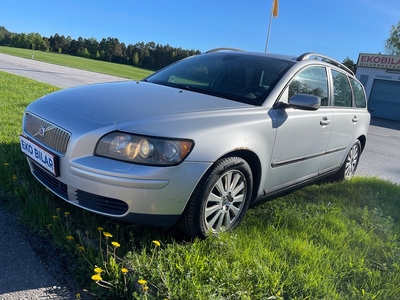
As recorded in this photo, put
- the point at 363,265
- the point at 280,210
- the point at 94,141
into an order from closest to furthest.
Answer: the point at 94,141
the point at 363,265
the point at 280,210

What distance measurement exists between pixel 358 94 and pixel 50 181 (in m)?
4.36

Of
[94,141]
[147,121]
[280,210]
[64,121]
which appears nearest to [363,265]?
[280,210]

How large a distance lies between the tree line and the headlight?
81.3m

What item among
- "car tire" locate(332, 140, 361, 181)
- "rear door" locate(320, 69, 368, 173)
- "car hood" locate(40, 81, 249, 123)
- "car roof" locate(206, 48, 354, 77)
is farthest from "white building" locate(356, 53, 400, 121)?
"car hood" locate(40, 81, 249, 123)

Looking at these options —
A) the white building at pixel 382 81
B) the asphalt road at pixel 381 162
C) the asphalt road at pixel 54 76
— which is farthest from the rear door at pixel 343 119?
the white building at pixel 382 81

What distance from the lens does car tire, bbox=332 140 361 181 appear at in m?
4.89

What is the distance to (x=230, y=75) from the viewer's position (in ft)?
11.9

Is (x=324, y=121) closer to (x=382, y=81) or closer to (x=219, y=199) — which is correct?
(x=219, y=199)

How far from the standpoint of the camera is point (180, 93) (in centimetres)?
317

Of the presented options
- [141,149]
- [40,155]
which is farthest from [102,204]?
[40,155]

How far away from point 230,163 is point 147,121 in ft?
2.27

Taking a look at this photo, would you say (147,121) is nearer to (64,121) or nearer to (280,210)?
(64,121)

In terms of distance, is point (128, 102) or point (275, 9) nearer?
point (128, 102)

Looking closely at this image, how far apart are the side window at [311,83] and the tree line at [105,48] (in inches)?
3135
